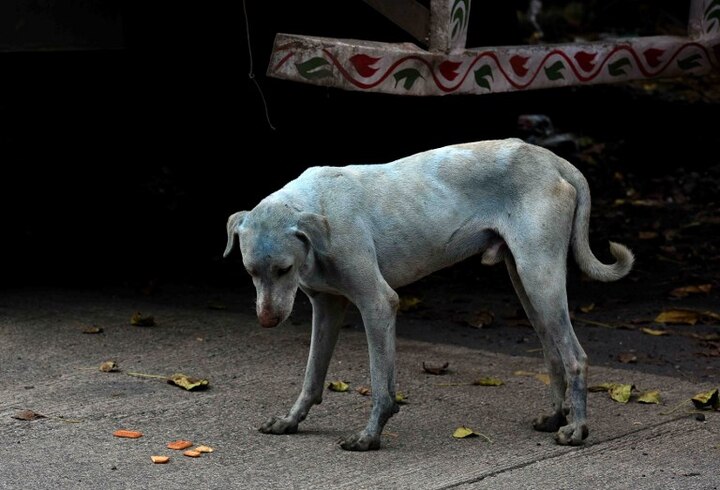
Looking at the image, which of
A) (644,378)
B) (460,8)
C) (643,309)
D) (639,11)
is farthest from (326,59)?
(639,11)

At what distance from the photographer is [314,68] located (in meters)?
6.17

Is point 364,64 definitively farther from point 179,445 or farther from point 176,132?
point 176,132

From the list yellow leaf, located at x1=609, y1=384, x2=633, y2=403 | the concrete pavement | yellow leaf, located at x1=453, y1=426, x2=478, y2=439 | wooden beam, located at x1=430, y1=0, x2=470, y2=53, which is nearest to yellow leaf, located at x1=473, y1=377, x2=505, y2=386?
the concrete pavement

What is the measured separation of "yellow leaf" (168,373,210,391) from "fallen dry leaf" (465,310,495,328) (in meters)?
2.07

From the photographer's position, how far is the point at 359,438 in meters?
5.09

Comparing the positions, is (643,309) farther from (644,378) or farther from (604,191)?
(604,191)

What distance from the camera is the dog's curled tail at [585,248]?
547 centimetres

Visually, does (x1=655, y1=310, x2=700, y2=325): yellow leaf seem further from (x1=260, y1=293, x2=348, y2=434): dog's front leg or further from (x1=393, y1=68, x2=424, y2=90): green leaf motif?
(x1=260, y1=293, x2=348, y2=434): dog's front leg

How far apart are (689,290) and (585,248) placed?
310 cm

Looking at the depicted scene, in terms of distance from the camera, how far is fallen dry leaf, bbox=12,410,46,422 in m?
5.45

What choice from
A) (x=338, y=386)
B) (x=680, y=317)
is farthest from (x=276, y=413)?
(x=680, y=317)

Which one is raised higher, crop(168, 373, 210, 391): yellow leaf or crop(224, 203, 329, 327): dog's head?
crop(224, 203, 329, 327): dog's head

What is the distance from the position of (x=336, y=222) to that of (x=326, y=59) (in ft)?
4.47

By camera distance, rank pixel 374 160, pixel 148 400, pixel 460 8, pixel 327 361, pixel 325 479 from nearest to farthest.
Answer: pixel 325 479, pixel 327 361, pixel 148 400, pixel 460 8, pixel 374 160
